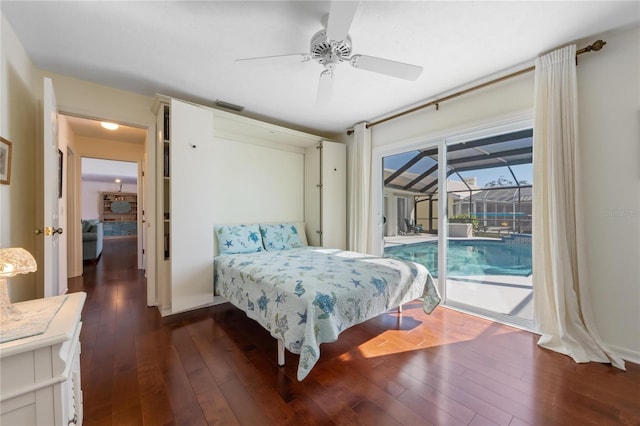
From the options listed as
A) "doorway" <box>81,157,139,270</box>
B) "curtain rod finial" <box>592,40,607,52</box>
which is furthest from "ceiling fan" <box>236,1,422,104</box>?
"doorway" <box>81,157,139,270</box>

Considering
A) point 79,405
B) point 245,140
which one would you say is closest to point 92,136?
point 245,140

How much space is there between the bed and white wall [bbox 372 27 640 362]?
1270mm

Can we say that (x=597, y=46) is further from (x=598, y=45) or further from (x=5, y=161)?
(x=5, y=161)

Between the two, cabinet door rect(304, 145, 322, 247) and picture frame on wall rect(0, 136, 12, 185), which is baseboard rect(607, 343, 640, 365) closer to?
cabinet door rect(304, 145, 322, 247)

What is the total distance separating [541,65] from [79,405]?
12.8ft

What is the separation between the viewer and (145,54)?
2.13 metres

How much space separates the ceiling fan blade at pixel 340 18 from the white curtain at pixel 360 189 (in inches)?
87.8

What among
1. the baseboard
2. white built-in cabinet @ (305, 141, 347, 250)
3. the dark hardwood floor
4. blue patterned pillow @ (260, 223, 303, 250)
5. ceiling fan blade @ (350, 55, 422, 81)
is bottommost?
the dark hardwood floor

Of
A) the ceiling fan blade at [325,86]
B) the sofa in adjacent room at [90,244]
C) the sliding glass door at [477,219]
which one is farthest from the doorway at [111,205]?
the sliding glass door at [477,219]

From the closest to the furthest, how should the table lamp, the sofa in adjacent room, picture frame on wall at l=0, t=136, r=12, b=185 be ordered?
the table lamp → picture frame on wall at l=0, t=136, r=12, b=185 → the sofa in adjacent room

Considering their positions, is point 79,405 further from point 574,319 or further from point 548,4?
point 548,4

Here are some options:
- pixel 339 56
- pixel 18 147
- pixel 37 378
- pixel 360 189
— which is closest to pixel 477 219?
pixel 360 189

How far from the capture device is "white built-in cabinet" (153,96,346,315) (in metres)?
2.69

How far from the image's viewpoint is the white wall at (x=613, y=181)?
189cm
